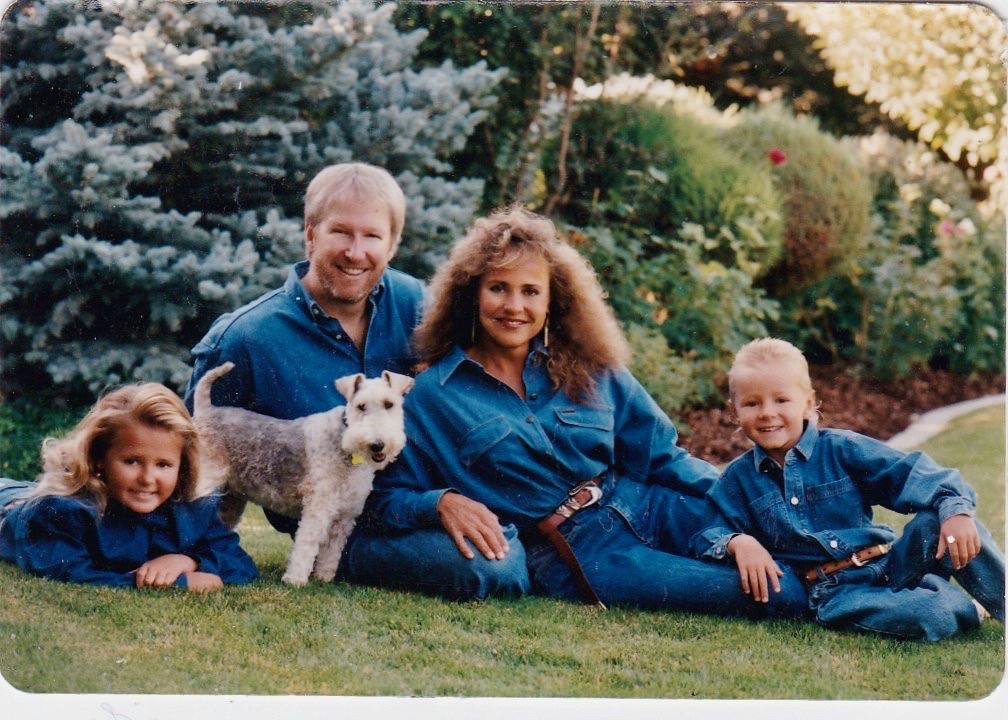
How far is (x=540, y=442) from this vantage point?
11.3 feet

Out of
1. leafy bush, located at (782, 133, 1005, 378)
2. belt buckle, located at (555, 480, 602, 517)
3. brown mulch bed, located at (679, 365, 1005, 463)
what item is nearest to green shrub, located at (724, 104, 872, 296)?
leafy bush, located at (782, 133, 1005, 378)

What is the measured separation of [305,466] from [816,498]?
1681mm

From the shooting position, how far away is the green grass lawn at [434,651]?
9.36 ft

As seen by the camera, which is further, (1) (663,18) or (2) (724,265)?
(2) (724,265)

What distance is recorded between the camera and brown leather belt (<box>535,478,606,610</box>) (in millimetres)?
3361

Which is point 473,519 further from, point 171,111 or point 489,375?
point 171,111

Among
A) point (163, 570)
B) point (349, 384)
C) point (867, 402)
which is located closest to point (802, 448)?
point (349, 384)

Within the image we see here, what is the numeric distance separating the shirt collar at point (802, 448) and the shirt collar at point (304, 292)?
1.43 metres

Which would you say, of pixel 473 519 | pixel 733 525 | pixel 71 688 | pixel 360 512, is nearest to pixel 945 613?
pixel 733 525

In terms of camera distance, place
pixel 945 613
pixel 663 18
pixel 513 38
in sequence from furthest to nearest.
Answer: pixel 513 38 → pixel 663 18 → pixel 945 613

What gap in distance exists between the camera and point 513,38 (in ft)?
16.4

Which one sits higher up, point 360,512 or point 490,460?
point 490,460

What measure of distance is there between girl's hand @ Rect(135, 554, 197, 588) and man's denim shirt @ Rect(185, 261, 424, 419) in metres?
0.56

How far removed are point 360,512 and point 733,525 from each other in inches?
49.1
